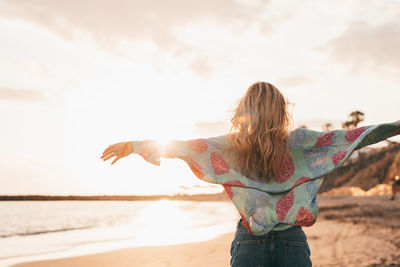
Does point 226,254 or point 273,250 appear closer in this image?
point 273,250

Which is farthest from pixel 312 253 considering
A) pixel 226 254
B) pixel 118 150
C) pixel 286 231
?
pixel 118 150

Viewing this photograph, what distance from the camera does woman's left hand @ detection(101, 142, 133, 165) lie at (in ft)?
8.85

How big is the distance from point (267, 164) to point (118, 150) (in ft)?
4.05

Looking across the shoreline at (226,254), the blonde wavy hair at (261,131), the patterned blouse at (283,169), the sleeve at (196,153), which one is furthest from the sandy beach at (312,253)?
the blonde wavy hair at (261,131)

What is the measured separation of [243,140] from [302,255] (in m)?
0.77

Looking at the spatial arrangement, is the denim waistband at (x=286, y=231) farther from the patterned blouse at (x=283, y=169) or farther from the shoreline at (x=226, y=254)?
the shoreline at (x=226, y=254)

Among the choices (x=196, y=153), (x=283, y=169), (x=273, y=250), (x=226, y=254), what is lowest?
(x=226, y=254)

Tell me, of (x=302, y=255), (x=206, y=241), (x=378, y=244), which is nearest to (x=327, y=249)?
(x=378, y=244)

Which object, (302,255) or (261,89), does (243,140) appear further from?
(302,255)

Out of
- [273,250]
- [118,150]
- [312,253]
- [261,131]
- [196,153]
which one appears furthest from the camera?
[312,253]

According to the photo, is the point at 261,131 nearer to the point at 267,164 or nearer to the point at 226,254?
the point at 267,164

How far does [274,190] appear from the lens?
220 centimetres

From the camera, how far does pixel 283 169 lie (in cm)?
228

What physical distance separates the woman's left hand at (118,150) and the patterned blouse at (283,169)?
0.06 m
